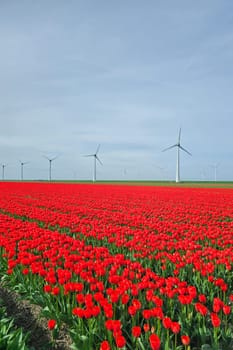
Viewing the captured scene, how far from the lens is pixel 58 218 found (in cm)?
1297

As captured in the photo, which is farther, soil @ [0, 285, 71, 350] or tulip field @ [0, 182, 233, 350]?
soil @ [0, 285, 71, 350]

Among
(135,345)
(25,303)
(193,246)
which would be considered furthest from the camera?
(193,246)

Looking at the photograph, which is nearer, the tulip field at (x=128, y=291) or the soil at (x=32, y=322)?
the tulip field at (x=128, y=291)

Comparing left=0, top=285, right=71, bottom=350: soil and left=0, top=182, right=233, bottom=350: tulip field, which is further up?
left=0, top=182, right=233, bottom=350: tulip field

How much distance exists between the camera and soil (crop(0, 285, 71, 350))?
4.35 metres

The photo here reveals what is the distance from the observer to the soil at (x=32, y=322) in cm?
435

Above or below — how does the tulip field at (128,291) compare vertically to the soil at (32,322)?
above

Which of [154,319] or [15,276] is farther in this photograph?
[15,276]

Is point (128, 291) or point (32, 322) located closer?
point (32, 322)

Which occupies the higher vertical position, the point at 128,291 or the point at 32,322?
the point at 128,291

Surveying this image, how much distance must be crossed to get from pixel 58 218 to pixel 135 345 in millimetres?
9480

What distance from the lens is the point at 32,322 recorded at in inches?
198

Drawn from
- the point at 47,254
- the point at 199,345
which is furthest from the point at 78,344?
the point at 47,254

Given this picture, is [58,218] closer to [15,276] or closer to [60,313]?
[15,276]
